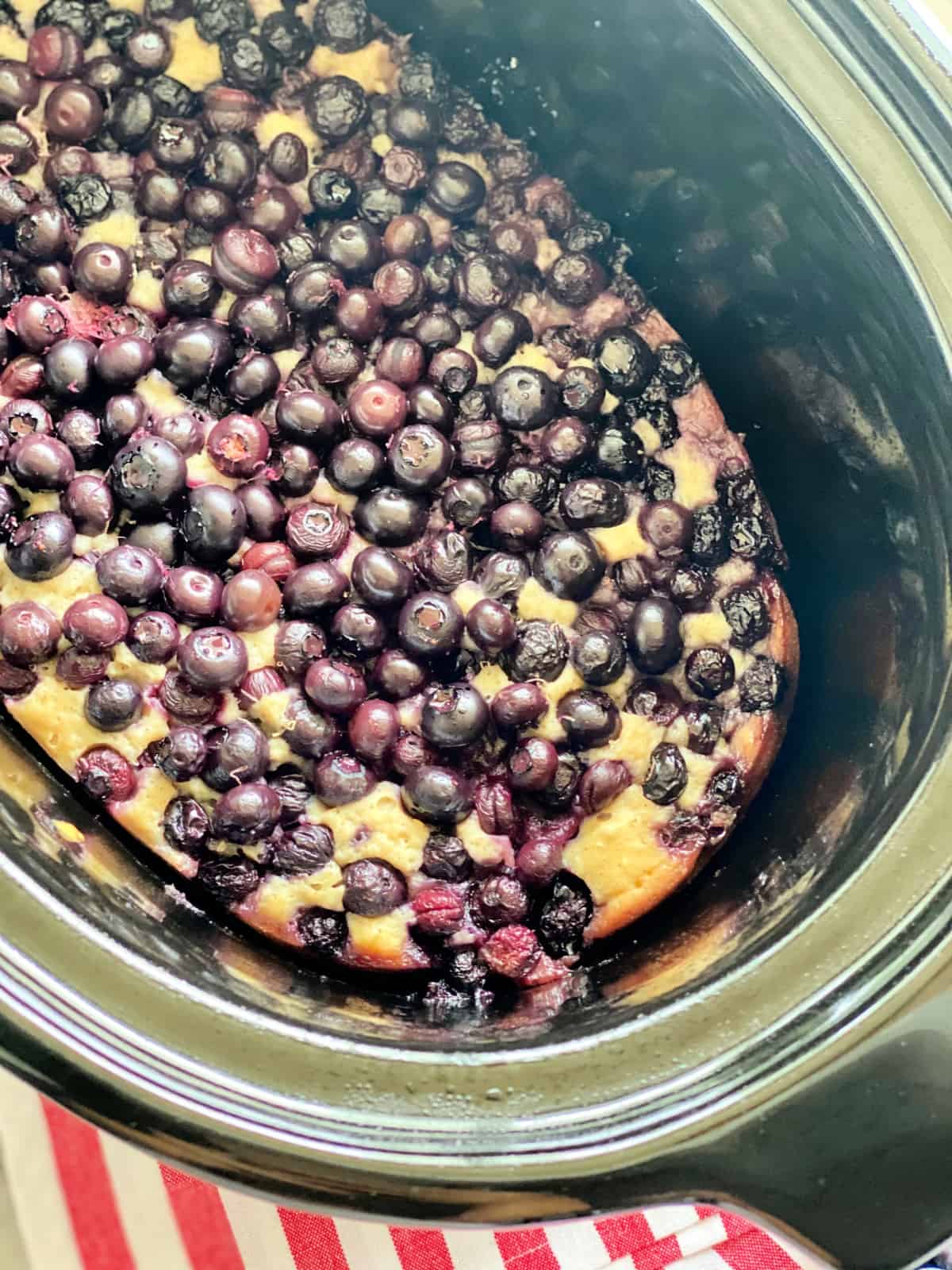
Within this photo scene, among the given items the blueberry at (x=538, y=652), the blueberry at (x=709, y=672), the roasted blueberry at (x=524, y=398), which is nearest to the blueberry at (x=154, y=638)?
the blueberry at (x=538, y=652)

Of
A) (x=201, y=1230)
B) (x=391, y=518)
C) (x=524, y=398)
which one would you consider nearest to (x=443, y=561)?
(x=391, y=518)

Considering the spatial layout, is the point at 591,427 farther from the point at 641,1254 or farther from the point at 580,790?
the point at 641,1254

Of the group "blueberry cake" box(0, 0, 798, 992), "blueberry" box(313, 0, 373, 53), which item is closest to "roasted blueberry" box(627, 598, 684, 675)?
"blueberry cake" box(0, 0, 798, 992)

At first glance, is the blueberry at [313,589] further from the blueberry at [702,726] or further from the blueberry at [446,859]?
the blueberry at [702,726]

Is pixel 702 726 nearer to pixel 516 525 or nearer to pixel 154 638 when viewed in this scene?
pixel 516 525

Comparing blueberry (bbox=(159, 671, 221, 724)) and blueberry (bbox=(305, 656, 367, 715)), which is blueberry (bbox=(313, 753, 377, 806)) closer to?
blueberry (bbox=(305, 656, 367, 715))
